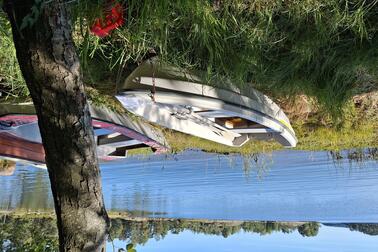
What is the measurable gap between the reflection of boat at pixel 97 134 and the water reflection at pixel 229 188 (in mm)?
1586

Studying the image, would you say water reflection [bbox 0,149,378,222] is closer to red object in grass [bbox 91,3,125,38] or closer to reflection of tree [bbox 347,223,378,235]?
reflection of tree [bbox 347,223,378,235]

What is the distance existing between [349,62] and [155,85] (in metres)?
1.19

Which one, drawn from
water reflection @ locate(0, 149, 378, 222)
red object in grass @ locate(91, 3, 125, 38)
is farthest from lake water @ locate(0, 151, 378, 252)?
red object in grass @ locate(91, 3, 125, 38)

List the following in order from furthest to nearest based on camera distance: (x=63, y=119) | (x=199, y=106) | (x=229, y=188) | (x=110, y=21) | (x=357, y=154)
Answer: (x=229, y=188), (x=357, y=154), (x=199, y=106), (x=110, y=21), (x=63, y=119)

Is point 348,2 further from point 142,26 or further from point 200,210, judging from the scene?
point 200,210

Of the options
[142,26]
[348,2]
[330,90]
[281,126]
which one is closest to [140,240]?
[281,126]

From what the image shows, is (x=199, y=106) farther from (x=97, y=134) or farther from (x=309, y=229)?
(x=309, y=229)

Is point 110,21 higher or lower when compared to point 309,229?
higher

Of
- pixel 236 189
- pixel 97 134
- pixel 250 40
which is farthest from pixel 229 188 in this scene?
pixel 250 40

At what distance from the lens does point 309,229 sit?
634 cm

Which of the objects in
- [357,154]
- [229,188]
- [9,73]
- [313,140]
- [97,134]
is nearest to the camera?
[9,73]

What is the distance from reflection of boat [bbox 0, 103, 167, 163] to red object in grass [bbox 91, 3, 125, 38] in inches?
43.7

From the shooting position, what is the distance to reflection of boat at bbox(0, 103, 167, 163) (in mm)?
3585

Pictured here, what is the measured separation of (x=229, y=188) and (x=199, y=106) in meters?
4.34
